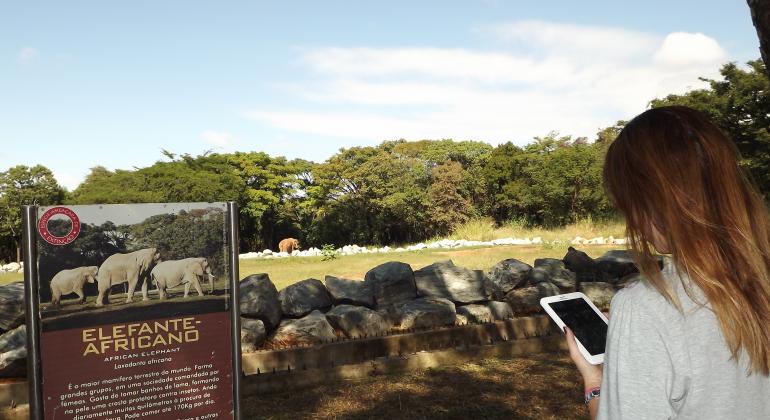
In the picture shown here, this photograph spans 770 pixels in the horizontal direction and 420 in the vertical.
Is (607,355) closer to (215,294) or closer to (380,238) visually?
(215,294)

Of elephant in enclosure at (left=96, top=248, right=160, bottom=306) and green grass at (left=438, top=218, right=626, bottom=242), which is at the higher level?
elephant in enclosure at (left=96, top=248, right=160, bottom=306)

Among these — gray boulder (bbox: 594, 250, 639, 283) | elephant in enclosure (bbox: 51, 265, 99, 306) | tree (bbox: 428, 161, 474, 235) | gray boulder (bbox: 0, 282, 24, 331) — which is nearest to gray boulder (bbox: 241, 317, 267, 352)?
gray boulder (bbox: 0, 282, 24, 331)

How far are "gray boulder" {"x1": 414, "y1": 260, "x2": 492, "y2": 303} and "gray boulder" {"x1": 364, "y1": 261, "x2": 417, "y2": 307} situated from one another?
197 millimetres

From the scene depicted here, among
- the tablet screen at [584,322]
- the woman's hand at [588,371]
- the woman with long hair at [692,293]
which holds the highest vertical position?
the woman with long hair at [692,293]

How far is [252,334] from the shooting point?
5914 mm

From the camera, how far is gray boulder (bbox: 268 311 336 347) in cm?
612

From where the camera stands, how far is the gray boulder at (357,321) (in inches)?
251

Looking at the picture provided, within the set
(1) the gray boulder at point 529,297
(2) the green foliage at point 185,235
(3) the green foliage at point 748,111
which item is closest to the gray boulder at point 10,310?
(2) the green foliage at point 185,235

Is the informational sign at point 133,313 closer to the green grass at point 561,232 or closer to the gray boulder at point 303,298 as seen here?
the gray boulder at point 303,298

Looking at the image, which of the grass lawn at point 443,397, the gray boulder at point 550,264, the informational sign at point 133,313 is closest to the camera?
the informational sign at point 133,313

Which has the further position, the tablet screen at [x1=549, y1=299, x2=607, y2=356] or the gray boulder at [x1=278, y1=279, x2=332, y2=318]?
the gray boulder at [x1=278, y1=279, x2=332, y2=318]

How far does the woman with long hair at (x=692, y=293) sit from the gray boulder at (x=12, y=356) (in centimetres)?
528

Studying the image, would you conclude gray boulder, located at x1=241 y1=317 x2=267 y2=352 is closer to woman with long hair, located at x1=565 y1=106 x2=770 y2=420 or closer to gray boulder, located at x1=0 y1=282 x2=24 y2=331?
gray boulder, located at x1=0 y1=282 x2=24 y2=331

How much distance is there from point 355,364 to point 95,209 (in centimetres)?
293
